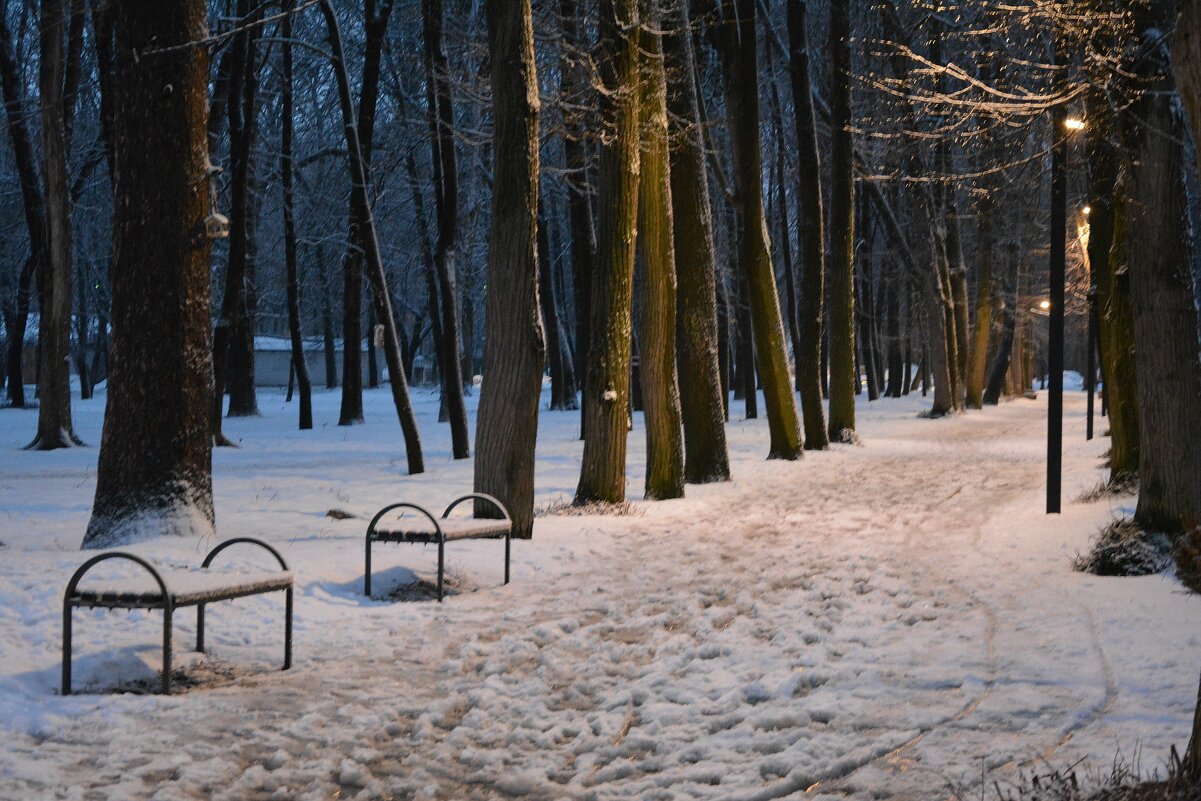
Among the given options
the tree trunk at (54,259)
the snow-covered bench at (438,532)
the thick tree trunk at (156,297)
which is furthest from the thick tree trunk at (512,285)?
the tree trunk at (54,259)

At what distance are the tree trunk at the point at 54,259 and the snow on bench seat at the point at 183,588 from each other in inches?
664

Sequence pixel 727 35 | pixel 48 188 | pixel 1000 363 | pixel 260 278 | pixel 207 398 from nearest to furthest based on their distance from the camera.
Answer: pixel 207 398
pixel 727 35
pixel 48 188
pixel 1000 363
pixel 260 278

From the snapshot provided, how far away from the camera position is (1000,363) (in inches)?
1786

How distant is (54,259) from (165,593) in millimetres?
18098

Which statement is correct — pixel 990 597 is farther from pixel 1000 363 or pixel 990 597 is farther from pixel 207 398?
pixel 1000 363

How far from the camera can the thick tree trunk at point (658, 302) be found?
14.9 m

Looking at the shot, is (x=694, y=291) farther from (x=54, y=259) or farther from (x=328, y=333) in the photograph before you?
(x=328, y=333)

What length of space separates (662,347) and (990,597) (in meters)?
6.78

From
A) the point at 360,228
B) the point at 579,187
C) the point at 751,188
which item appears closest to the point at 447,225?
the point at 360,228

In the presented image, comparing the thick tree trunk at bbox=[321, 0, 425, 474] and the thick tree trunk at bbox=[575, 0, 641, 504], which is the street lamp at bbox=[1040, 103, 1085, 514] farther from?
the thick tree trunk at bbox=[321, 0, 425, 474]

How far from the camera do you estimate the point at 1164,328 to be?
1004 centimetres

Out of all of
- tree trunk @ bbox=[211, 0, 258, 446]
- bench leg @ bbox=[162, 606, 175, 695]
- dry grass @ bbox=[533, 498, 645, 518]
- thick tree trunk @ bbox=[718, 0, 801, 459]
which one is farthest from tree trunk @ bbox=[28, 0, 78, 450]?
bench leg @ bbox=[162, 606, 175, 695]

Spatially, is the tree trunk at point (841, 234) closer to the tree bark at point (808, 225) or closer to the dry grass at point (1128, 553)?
the tree bark at point (808, 225)

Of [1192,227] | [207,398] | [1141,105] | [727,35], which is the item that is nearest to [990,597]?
[1192,227]
